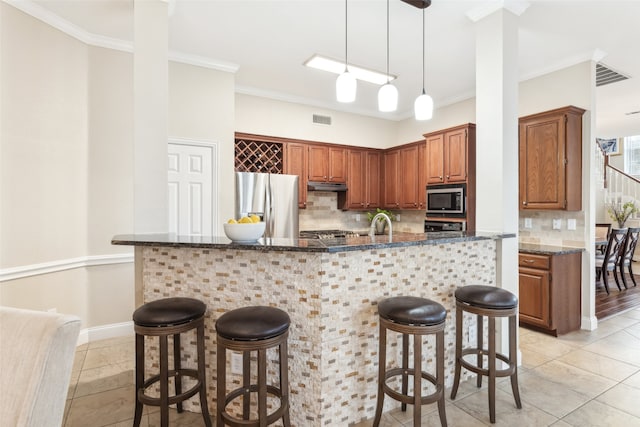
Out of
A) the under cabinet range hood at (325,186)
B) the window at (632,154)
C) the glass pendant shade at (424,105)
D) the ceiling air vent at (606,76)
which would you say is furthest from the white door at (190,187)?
the window at (632,154)

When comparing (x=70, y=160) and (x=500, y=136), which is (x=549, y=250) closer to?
(x=500, y=136)

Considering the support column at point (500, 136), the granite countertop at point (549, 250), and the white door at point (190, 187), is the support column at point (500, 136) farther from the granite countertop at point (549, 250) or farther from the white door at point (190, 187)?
the white door at point (190, 187)

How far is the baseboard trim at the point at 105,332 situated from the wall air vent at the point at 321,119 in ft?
12.4

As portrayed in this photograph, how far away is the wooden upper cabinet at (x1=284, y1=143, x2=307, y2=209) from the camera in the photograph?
4.83 m

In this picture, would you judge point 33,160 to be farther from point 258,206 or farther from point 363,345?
point 363,345

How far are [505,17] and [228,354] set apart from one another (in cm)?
332

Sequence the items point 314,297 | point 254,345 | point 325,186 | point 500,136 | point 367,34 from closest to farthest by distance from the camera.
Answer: point 254,345 → point 314,297 → point 500,136 → point 367,34 → point 325,186

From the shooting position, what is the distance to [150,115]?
248 centimetres

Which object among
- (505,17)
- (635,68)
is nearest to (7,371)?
(505,17)

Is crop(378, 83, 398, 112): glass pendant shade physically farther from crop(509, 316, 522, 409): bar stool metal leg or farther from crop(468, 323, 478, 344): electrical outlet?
crop(468, 323, 478, 344): electrical outlet

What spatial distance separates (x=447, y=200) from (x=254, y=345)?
139 inches

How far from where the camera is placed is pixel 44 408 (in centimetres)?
84

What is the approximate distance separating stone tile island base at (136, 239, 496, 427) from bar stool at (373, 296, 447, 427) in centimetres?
15

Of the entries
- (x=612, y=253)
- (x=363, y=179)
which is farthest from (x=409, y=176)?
(x=612, y=253)
